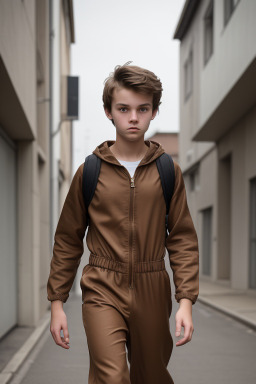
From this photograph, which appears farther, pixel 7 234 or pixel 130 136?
pixel 7 234

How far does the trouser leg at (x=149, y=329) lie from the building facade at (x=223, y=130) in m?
9.52

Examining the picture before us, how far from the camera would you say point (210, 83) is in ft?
59.2

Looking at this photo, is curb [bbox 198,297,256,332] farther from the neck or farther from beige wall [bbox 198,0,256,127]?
the neck

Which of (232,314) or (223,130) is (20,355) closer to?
(232,314)

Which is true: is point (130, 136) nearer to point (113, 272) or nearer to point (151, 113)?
point (151, 113)

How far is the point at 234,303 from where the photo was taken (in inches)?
532

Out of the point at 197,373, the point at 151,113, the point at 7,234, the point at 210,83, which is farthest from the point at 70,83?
the point at 151,113

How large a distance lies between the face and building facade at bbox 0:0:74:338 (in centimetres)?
319

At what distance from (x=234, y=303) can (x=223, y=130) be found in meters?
7.35

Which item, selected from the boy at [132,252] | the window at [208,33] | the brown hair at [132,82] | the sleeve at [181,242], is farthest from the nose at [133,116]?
the window at [208,33]

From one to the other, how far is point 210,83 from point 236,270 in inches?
214

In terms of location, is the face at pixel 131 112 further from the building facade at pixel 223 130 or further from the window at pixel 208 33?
the window at pixel 208 33

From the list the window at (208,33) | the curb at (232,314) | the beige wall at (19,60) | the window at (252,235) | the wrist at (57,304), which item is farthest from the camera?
the window at (208,33)

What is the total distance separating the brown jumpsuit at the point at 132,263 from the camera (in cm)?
293
